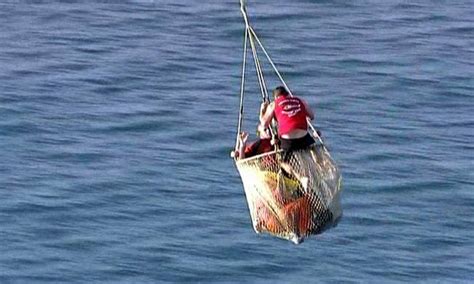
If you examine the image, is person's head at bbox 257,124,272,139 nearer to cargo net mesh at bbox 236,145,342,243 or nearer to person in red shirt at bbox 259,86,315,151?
person in red shirt at bbox 259,86,315,151

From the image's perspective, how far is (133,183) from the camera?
164 feet

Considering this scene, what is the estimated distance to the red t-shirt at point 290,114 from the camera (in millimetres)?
27062

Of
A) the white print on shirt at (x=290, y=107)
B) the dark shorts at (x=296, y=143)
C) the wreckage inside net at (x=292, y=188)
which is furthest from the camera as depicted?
the wreckage inside net at (x=292, y=188)

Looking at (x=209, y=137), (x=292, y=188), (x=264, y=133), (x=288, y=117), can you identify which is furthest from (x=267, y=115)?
(x=209, y=137)

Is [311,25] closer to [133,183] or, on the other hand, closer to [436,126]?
[436,126]

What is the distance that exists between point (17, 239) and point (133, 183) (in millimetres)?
4371

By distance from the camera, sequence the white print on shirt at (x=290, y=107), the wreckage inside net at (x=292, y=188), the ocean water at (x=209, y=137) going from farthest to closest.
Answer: the ocean water at (x=209, y=137) < the wreckage inside net at (x=292, y=188) < the white print on shirt at (x=290, y=107)

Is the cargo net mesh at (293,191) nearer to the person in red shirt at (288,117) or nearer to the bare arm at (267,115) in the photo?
the person in red shirt at (288,117)

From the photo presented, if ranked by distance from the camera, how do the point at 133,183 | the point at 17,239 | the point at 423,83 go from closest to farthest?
the point at 17,239, the point at 133,183, the point at 423,83

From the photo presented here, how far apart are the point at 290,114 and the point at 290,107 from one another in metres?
0.11

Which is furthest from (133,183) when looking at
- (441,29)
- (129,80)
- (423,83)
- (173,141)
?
(441,29)

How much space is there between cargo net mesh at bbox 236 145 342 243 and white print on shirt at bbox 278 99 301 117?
60cm

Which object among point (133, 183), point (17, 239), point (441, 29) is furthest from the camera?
point (441, 29)

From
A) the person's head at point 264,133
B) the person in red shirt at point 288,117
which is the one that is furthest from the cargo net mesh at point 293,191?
the person's head at point 264,133
